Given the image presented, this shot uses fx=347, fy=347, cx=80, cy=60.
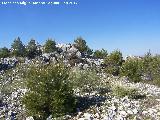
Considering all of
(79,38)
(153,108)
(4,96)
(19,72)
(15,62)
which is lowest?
(153,108)

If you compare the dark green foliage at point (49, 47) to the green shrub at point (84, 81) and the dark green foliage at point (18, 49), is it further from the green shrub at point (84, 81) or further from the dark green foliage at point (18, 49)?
the green shrub at point (84, 81)

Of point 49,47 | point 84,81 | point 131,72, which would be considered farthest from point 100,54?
point 84,81

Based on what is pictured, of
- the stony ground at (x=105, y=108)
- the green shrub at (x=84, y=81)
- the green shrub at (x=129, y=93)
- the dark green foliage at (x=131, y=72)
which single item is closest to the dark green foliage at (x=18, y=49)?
the dark green foliage at (x=131, y=72)

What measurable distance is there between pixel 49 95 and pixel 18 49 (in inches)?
1845

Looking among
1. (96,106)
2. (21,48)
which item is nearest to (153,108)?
(96,106)

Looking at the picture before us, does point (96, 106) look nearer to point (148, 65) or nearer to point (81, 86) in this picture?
point (81, 86)

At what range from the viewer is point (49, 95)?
25922 millimetres

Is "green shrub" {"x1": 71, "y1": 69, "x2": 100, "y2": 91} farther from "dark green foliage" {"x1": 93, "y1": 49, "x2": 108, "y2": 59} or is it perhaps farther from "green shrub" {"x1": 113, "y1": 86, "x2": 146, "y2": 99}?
"dark green foliage" {"x1": 93, "y1": 49, "x2": 108, "y2": 59}

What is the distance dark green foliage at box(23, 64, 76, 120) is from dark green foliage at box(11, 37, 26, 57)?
4498 cm

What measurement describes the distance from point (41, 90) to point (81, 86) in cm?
1106

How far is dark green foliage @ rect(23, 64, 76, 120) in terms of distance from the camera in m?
25.3

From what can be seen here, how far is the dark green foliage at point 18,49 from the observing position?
233 feet

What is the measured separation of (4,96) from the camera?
34125 millimetres

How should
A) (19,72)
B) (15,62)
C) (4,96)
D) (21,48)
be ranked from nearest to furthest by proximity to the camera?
(4,96)
(19,72)
(15,62)
(21,48)
